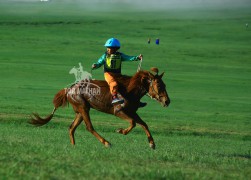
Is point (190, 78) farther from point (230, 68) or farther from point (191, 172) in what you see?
point (191, 172)

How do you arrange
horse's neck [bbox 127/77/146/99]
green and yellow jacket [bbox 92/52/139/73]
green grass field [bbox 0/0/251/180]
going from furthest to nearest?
green and yellow jacket [bbox 92/52/139/73]
horse's neck [bbox 127/77/146/99]
green grass field [bbox 0/0/251/180]

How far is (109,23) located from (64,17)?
10136 mm

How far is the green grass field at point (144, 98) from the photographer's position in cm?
962

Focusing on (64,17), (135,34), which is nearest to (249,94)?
(135,34)

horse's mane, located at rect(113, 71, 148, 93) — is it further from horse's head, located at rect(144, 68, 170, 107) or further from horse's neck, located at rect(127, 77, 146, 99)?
horse's head, located at rect(144, 68, 170, 107)

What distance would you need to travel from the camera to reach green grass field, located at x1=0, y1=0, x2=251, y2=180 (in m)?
9.62

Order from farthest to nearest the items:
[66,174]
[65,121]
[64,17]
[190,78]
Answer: [64,17] → [190,78] → [65,121] → [66,174]

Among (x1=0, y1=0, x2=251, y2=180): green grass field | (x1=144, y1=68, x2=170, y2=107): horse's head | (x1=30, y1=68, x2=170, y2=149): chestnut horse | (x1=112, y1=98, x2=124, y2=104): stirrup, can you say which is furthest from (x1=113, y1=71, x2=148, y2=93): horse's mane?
(x1=0, y1=0, x2=251, y2=180): green grass field

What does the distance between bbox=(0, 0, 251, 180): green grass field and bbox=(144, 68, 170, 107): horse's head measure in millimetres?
1046

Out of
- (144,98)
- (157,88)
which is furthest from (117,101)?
(144,98)

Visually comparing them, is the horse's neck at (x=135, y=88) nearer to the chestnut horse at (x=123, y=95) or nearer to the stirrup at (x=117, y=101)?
the chestnut horse at (x=123, y=95)

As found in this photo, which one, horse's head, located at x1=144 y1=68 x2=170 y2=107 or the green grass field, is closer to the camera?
the green grass field

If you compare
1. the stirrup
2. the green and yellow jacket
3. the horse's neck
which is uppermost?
the green and yellow jacket

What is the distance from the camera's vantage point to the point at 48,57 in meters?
56.6
